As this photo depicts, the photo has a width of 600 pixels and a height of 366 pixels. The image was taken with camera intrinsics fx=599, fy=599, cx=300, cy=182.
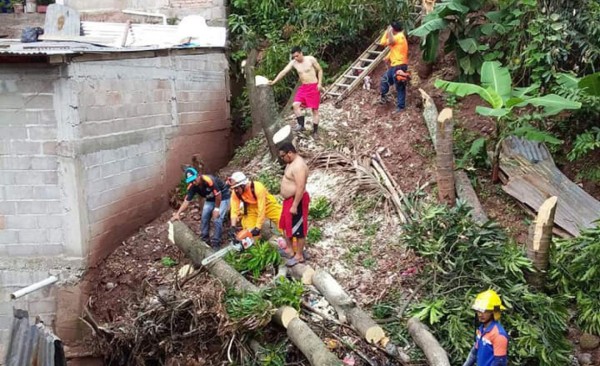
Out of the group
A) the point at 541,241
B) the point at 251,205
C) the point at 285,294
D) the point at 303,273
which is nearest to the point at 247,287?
the point at 285,294

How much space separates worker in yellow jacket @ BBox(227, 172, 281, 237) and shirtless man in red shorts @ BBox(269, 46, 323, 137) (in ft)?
7.81

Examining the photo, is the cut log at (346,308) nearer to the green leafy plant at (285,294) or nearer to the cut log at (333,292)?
the cut log at (333,292)

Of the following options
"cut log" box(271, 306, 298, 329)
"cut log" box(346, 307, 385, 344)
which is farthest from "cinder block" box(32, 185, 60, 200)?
"cut log" box(346, 307, 385, 344)

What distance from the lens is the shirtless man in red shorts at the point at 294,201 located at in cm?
697

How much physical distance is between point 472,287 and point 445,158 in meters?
2.00

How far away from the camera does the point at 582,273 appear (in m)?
6.68

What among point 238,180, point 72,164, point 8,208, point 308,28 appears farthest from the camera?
point 308,28

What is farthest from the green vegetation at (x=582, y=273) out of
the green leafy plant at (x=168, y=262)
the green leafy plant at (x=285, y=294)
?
the green leafy plant at (x=168, y=262)

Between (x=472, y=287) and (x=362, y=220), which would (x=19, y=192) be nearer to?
(x=362, y=220)

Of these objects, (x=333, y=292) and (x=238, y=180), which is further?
(x=238, y=180)

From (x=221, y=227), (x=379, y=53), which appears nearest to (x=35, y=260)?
(x=221, y=227)

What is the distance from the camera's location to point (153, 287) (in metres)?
7.84

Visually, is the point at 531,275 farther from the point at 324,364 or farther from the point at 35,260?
the point at 35,260

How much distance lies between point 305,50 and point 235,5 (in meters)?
1.66
